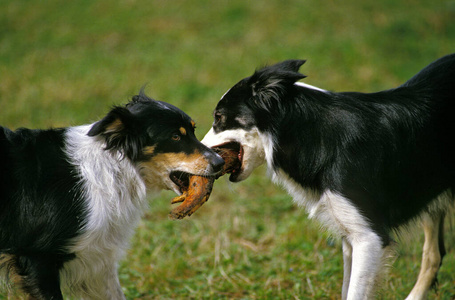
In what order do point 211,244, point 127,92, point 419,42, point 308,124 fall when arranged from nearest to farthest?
point 308,124 → point 211,244 → point 127,92 → point 419,42

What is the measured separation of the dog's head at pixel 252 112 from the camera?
11.9 feet

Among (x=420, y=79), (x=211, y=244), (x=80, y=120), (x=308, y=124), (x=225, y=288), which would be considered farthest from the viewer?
(x=80, y=120)

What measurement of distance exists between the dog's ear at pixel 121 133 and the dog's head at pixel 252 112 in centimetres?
59

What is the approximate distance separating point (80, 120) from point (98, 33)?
3607 mm

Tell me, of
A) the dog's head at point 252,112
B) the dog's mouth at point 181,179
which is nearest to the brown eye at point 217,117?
the dog's head at point 252,112

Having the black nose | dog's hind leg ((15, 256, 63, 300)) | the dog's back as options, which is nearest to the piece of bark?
the black nose

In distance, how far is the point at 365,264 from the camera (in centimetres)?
335

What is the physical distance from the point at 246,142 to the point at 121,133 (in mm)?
922

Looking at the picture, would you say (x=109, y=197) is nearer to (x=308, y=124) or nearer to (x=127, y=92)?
(x=308, y=124)

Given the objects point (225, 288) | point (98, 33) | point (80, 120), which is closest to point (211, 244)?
point (225, 288)

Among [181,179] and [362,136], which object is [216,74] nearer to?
[181,179]

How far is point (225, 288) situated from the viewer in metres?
4.60

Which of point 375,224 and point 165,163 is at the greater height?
point 165,163

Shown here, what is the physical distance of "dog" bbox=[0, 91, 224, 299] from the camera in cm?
329
